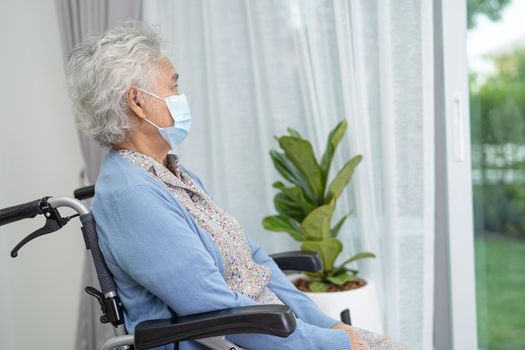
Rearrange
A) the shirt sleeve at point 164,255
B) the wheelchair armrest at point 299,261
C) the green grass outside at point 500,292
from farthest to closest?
1. the green grass outside at point 500,292
2. the wheelchair armrest at point 299,261
3. the shirt sleeve at point 164,255

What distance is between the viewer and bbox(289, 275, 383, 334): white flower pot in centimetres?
206

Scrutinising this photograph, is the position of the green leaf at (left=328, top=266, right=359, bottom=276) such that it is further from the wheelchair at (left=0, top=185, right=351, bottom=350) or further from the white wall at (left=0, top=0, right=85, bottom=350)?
the white wall at (left=0, top=0, right=85, bottom=350)

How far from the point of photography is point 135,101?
4.88 ft

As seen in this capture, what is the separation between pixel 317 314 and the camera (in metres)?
1.69

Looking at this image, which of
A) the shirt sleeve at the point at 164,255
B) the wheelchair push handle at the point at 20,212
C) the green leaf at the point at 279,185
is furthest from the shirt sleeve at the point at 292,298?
the wheelchair push handle at the point at 20,212

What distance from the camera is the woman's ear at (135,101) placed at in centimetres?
147

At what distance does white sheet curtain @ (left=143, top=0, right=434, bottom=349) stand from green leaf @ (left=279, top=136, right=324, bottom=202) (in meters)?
0.23

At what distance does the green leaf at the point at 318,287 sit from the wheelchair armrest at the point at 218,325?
94 cm

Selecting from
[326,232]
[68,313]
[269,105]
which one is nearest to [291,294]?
[326,232]

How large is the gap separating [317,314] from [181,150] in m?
1.11

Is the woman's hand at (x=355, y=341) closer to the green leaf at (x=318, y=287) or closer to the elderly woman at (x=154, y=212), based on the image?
the elderly woman at (x=154, y=212)

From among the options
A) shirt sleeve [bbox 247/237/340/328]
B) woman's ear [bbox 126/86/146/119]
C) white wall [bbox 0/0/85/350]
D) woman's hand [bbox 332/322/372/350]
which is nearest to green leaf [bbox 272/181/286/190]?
shirt sleeve [bbox 247/237/340/328]

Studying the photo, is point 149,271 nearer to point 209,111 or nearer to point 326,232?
point 326,232

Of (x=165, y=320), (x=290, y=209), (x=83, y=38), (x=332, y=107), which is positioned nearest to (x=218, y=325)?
(x=165, y=320)
